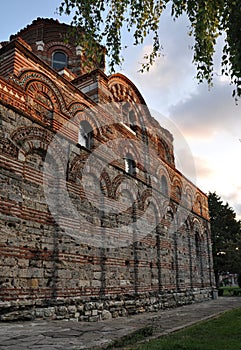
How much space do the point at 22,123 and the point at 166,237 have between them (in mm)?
8911

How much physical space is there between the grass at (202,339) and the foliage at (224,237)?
20646 mm

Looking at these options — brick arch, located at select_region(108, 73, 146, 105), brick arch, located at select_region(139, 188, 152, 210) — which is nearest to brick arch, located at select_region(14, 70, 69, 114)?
brick arch, located at select_region(108, 73, 146, 105)

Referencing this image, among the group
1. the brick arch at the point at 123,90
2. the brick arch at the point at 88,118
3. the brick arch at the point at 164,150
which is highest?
the brick arch at the point at 123,90

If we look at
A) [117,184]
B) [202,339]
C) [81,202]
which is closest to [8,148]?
[81,202]

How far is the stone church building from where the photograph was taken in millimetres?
7453

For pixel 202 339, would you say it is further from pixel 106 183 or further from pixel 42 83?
pixel 42 83

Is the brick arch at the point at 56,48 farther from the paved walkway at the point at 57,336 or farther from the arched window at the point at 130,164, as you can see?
the paved walkway at the point at 57,336

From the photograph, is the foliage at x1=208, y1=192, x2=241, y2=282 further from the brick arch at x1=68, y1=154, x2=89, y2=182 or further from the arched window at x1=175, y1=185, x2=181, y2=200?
the brick arch at x1=68, y1=154, x2=89, y2=182

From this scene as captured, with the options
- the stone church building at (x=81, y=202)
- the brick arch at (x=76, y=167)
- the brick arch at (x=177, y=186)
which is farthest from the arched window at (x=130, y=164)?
the brick arch at (x=177, y=186)

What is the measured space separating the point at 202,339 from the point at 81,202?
4895 millimetres

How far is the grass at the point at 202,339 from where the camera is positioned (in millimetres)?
5004

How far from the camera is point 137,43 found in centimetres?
635

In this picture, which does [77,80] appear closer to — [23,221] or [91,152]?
[91,152]

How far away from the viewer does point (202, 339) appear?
5848mm
